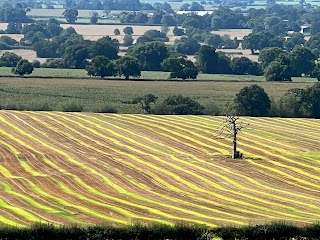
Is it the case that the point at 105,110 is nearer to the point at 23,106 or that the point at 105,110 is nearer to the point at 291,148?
the point at 23,106

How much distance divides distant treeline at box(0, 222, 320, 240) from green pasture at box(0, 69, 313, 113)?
82.2 m

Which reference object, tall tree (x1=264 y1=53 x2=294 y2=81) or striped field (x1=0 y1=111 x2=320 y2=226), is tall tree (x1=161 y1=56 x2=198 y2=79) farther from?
striped field (x1=0 y1=111 x2=320 y2=226)

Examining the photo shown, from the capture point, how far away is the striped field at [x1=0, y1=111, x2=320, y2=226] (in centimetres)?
6862

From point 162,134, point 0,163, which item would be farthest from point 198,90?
point 0,163

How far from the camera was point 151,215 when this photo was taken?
6738 centimetres

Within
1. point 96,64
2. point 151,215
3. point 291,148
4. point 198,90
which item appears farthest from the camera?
point 96,64

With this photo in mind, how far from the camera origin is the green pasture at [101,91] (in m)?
142

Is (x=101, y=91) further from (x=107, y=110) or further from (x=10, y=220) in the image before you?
(x=10, y=220)

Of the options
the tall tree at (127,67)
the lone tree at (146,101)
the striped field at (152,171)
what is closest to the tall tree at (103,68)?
the tall tree at (127,67)

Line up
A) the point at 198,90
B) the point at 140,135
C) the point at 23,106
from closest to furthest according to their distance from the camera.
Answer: the point at 140,135, the point at 23,106, the point at 198,90

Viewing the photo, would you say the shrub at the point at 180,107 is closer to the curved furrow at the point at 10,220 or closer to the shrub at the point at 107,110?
the shrub at the point at 107,110

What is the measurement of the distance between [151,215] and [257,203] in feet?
32.6

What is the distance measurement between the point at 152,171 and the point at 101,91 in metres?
75.0

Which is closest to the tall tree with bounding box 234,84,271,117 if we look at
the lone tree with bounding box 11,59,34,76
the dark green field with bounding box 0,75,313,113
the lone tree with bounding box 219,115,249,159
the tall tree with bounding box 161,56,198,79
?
the dark green field with bounding box 0,75,313,113
